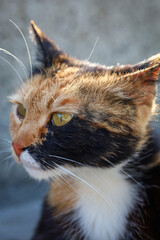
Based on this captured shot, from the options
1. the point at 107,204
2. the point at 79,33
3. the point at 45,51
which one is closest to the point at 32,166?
the point at 107,204

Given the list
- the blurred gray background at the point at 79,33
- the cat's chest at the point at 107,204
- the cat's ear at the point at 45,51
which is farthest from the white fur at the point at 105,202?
the blurred gray background at the point at 79,33

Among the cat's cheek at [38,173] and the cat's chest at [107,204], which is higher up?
the cat's cheek at [38,173]

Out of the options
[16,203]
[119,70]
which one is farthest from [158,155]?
[16,203]

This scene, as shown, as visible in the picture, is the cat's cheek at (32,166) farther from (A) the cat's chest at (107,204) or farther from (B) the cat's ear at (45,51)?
(B) the cat's ear at (45,51)

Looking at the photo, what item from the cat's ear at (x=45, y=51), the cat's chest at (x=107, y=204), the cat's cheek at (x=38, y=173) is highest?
the cat's ear at (x=45, y=51)

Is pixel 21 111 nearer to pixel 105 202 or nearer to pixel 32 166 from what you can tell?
pixel 32 166

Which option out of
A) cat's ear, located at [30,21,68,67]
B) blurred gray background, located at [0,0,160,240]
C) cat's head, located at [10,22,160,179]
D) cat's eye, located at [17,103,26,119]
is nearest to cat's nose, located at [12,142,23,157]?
cat's head, located at [10,22,160,179]

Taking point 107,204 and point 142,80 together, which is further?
point 107,204

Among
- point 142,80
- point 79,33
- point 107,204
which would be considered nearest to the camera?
point 142,80
